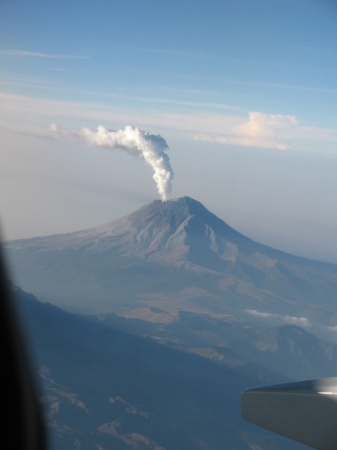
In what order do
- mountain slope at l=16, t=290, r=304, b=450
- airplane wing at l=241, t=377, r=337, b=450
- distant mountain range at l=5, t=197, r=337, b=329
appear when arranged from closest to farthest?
airplane wing at l=241, t=377, r=337, b=450, mountain slope at l=16, t=290, r=304, b=450, distant mountain range at l=5, t=197, r=337, b=329

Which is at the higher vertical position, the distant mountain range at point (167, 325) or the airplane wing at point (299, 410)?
the airplane wing at point (299, 410)

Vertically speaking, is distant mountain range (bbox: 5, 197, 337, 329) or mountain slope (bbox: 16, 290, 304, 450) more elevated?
distant mountain range (bbox: 5, 197, 337, 329)

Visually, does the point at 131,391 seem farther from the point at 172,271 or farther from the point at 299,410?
the point at 172,271

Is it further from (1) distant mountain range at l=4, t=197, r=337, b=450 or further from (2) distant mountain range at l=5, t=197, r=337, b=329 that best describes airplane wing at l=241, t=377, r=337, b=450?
(2) distant mountain range at l=5, t=197, r=337, b=329

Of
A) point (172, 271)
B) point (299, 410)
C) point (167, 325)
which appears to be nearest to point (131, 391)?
point (167, 325)

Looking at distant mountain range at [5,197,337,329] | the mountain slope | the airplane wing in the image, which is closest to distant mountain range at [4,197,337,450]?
the mountain slope

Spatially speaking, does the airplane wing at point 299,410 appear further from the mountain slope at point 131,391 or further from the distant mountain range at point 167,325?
the mountain slope at point 131,391

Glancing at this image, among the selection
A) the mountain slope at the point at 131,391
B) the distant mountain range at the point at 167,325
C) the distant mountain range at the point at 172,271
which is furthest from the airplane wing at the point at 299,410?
the distant mountain range at the point at 172,271

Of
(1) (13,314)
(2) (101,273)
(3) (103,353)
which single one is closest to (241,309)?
(2) (101,273)
